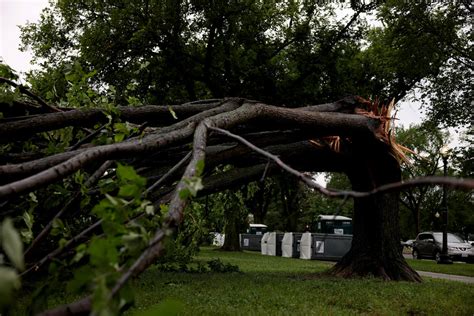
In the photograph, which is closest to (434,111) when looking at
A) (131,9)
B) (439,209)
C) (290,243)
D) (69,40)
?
(290,243)

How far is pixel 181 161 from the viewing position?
315 centimetres

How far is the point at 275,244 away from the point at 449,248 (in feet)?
32.0

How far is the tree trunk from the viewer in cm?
1022

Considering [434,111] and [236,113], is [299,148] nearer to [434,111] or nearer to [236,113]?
[236,113]

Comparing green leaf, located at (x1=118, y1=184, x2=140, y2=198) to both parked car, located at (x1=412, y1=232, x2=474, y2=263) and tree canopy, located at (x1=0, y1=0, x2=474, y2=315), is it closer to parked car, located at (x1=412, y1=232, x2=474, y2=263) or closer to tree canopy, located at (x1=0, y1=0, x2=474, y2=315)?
tree canopy, located at (x1=0, y1=0, x2=474, y2=315)

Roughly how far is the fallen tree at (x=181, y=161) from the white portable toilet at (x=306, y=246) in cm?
1244

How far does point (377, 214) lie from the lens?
10.6m

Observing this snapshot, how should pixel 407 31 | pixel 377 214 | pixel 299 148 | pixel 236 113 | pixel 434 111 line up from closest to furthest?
pixel 236 113 → pixel 299 148 → pixel 377 214 → pixel 407 31 → pixel 434 111

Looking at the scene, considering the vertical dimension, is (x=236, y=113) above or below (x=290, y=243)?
above

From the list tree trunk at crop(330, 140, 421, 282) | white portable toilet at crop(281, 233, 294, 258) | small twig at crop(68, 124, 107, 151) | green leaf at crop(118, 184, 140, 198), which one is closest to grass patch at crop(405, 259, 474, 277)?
white portable toilet at crop(281, 233, 294, 258)

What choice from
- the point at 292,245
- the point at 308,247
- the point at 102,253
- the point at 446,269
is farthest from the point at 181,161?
the point at 292,245

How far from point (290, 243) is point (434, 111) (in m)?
10.2

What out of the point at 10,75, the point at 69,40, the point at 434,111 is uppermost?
the point at 69,40

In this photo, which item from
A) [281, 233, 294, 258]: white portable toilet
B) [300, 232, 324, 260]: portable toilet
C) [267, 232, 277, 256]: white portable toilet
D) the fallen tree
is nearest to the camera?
the fallen tree
